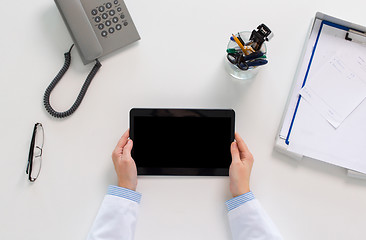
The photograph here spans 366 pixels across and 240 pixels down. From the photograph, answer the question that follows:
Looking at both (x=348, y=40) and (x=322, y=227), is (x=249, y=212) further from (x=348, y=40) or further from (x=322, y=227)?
(x=348, y=40)

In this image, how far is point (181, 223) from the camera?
2.48 ft

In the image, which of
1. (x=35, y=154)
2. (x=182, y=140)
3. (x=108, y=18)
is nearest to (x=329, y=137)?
(x=182, y=140)

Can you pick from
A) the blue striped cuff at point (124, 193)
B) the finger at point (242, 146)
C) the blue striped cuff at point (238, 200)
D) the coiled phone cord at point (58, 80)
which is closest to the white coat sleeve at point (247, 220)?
the blue striped cuff at point (238, 200)

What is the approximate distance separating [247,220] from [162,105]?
0.37 m

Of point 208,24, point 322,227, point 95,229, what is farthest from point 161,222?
point 208,24

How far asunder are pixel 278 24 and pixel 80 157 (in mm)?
652

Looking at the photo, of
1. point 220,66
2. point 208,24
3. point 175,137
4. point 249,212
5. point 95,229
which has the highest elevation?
point 208,24

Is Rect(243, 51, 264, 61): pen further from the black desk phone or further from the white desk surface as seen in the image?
the black desk phone

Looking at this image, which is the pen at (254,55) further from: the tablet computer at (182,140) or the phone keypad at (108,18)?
the phone keypad at (108,18)

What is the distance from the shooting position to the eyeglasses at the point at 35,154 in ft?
2.44

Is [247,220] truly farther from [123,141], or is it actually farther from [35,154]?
[35,154]

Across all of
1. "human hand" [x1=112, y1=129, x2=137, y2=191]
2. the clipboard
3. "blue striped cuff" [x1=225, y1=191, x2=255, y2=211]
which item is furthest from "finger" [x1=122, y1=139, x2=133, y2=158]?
the clipboard

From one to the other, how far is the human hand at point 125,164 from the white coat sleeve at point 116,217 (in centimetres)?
2

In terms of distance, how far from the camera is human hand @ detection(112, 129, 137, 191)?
2.35 feet
